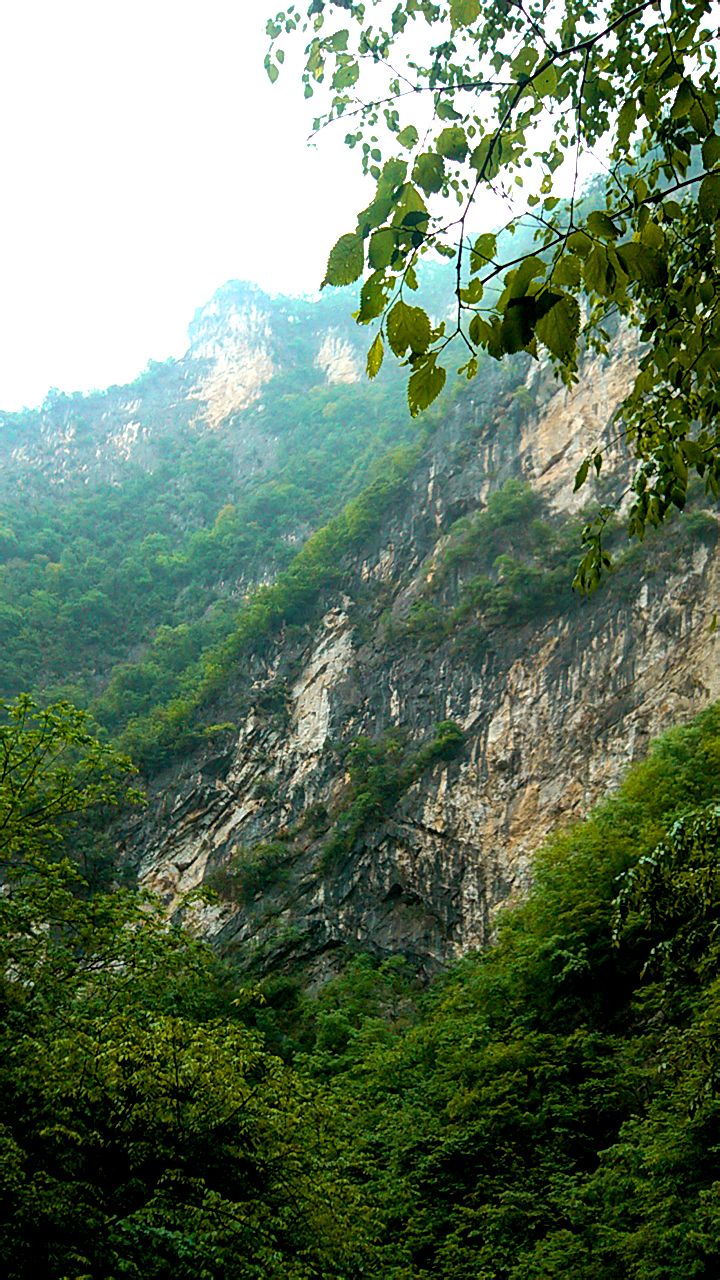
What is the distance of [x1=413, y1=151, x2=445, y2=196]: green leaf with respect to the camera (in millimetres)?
1485

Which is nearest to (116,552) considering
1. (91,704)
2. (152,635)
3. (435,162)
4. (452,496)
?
(152,635)

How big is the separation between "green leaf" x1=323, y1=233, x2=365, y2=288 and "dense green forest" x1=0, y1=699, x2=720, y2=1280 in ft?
9.16

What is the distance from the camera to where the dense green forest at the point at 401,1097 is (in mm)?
4367

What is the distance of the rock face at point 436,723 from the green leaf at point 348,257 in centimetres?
1433

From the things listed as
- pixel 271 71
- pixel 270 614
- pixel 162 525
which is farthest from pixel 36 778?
pixel 162 525

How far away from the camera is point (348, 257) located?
1.42 meters

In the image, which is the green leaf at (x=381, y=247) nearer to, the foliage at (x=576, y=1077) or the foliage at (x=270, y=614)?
the foliage at (x=576, y=1077)

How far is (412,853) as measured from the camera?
57.0 ft

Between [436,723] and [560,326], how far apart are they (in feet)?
59.2

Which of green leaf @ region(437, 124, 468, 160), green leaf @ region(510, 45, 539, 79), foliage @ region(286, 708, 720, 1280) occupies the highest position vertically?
green leaf @ region(510, 45, 539, 79)

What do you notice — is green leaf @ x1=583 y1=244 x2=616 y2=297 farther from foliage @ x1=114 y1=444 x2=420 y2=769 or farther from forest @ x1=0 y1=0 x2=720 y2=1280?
foliage @ x1=114 y1=444 x2=420 y2=769

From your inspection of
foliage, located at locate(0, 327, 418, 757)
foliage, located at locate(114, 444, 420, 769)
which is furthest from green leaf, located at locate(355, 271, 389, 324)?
foliage, located at locate(0, 327, 418, 757)

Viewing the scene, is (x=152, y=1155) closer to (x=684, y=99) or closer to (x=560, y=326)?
(x=560, y=326)

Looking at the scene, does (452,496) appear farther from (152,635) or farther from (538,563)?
(152,635)
